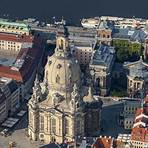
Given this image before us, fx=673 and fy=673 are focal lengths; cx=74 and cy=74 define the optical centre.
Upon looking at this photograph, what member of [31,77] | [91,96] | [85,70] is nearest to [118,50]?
[85,70]

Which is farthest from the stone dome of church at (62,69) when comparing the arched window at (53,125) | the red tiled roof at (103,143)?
the red tiled roof at (103,143)

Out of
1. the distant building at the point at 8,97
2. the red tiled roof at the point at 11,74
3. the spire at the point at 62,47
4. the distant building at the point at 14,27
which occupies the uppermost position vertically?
the spire at the point at 62,47

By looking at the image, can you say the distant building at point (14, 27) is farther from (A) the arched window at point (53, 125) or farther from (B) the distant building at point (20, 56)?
(A) the arched window at point (53, 125)

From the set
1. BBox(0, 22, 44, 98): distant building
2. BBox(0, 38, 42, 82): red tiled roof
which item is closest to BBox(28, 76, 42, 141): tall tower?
BBox(0, 22, 44, 98): distant building

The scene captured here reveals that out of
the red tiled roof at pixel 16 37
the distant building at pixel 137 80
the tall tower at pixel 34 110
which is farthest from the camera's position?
the red tiled roof at pixel 16 37

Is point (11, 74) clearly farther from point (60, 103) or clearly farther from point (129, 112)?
point (129, 112)

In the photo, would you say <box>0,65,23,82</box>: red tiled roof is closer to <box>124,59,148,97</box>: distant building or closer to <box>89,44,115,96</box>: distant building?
<box>89,44,115,96</box>: distant building
